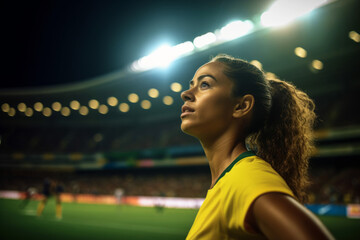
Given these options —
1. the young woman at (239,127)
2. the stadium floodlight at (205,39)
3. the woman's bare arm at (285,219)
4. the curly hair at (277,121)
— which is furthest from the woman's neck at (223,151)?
the stadium floodlight at (205,39)

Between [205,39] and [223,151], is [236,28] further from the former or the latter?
[223,151]

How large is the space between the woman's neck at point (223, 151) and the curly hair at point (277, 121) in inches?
5.7

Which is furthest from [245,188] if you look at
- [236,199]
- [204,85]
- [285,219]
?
[204,85]

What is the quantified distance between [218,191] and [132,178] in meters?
39.3

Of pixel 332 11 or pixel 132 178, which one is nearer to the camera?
pixel 332 11

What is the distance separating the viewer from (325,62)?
83.8ft

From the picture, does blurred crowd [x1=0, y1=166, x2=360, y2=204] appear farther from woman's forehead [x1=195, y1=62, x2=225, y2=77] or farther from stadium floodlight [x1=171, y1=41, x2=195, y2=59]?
woman's forehead [x1=195, y1=62, x2=225, y2=77]

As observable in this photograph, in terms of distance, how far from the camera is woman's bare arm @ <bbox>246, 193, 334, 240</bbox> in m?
1.03

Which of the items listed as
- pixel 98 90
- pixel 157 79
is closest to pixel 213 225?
pixel 157 79

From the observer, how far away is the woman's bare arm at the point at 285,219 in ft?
3.39

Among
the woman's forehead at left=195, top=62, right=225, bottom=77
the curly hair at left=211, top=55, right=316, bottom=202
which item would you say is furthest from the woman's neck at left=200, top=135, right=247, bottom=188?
the woman's forehead at left=195, top=62, right=225, bottom=77

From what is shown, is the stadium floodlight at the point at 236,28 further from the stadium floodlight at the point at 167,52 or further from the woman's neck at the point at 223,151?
the woman's neck at the point at 223,151

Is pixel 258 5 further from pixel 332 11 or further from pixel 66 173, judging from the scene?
pixel 66 173

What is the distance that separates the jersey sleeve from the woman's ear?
55 centimetres
